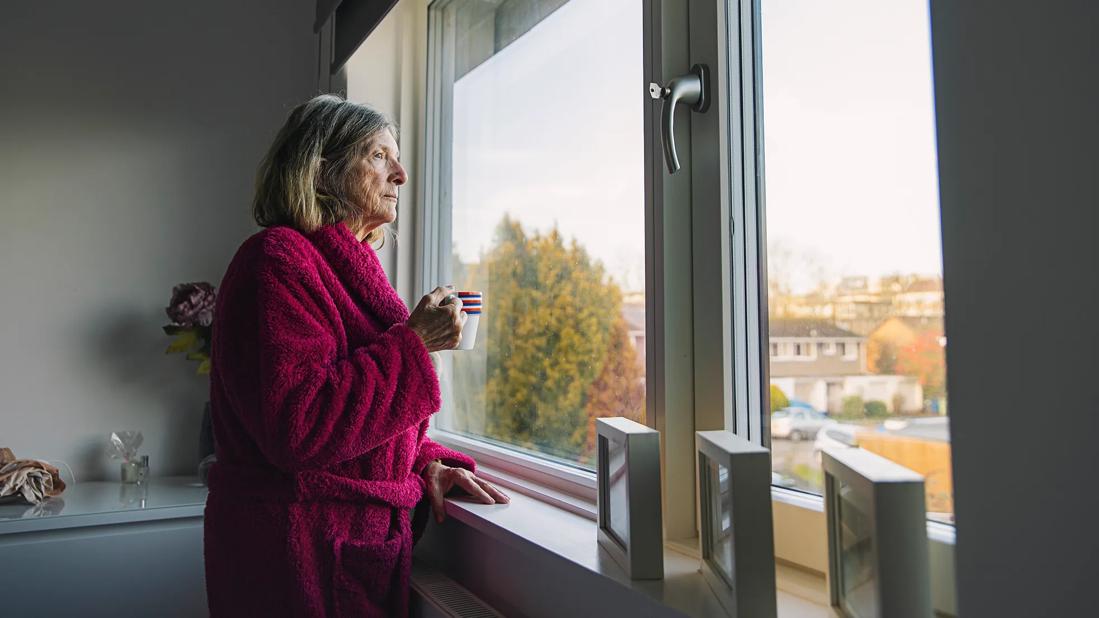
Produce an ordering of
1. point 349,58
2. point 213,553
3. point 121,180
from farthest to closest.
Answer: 1. point 121,180
2. point 349,58
3. point 213,553

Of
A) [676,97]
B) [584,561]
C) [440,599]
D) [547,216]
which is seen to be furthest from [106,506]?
[676,97]

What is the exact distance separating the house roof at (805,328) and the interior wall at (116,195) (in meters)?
1.80

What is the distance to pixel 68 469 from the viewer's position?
6.65 feet

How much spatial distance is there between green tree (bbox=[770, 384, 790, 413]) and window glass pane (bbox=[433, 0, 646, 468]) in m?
0.29

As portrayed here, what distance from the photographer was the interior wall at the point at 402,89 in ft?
6.58

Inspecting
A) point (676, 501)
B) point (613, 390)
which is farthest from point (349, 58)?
point (676, 501)

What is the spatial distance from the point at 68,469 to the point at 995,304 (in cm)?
223

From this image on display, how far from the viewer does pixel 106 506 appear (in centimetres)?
175

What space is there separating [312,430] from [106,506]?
3.37ft

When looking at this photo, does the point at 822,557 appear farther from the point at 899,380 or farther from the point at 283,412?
the point at 283,412

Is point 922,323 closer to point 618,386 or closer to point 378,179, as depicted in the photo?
point 618,386

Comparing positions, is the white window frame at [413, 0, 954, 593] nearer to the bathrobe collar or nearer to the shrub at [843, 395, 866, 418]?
the shrub at [843, 395, 866, 418]

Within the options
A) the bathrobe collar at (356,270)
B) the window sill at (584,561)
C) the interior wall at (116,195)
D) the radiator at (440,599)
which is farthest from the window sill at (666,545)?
the interior wall at (116,195)

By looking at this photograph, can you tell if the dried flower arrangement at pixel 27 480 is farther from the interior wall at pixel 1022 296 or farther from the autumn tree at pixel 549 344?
the interior wall at pixel 1022 296
